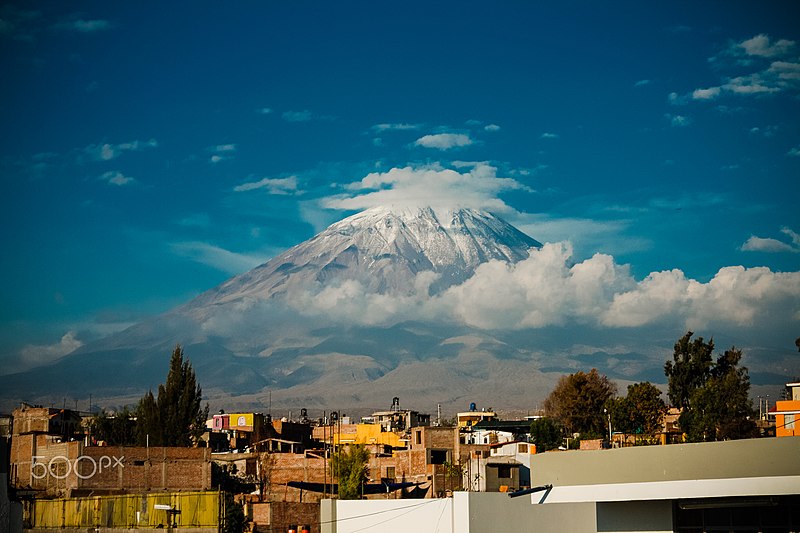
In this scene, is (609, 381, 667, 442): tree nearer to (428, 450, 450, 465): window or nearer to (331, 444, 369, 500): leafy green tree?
(428, 450, 450, 465): window

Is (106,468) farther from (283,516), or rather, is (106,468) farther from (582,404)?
(582,404)

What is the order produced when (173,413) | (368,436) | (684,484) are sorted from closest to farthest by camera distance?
(684,484) < (173,413) < (368,436)

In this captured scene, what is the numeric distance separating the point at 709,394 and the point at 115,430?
4014 cm

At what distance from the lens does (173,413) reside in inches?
2773

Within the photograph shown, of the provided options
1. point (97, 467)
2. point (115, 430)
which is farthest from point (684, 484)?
point (115, 430)

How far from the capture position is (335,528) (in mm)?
32406

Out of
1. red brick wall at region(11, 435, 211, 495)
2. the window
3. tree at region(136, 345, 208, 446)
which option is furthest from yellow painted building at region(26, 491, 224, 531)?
tree at region(136, 345, 208, 446)

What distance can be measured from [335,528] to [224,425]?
6283cm

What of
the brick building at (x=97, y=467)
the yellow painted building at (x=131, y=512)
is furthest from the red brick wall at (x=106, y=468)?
the yellow painted building at (x=131, y=512)

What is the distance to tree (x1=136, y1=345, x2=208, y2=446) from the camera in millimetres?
68812

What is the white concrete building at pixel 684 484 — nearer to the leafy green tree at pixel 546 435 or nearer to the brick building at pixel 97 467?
the brick building at pixel 97 467

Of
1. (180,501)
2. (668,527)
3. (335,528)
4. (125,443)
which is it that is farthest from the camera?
(125,443)

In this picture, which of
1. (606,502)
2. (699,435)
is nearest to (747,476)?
(606,502)

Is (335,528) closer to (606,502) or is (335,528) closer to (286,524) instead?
(606,502)
